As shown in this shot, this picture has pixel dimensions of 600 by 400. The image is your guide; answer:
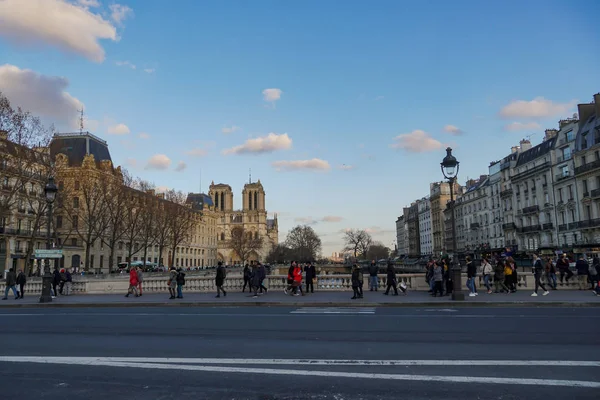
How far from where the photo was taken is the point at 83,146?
235ft


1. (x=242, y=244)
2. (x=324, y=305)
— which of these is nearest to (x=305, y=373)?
(x=324, y=305)

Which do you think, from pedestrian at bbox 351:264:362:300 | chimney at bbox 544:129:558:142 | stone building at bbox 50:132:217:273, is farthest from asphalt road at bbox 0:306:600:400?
chimney at bbox 544:129:558:142

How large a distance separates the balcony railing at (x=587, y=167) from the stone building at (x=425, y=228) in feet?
218

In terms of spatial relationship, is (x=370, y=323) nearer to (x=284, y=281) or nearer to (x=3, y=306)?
(x=284, y=281)

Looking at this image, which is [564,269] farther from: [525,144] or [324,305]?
[525,144]

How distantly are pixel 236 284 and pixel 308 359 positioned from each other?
62.2 feet

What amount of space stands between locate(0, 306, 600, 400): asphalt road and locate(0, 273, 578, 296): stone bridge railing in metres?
12.0

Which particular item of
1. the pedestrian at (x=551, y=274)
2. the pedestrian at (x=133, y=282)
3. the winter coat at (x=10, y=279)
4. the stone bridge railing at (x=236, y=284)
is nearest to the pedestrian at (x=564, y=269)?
the stone bridge railing at (x=236, y=284)

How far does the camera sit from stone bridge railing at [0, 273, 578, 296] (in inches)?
966

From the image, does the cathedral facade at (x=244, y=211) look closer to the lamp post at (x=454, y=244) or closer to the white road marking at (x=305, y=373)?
the lamp post at (x=454, y=244)

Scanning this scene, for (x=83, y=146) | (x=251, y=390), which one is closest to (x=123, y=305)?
(x=251, y=390)

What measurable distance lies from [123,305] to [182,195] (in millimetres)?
57809

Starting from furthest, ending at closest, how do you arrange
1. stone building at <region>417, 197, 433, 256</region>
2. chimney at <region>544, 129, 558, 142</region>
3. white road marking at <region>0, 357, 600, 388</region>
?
stone building at <region>417, 197, 433, 256</region> < chimney at <region>544, 129, 558, 142</region> < white road marking at <region>0, 357, 600, 388</region>

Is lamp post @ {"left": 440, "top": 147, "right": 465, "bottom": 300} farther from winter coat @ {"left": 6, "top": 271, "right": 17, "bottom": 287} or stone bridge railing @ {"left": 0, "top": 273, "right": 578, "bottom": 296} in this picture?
winter coat @ {"left": 6, "top": 271, "right": 17, "bottom": 287}
